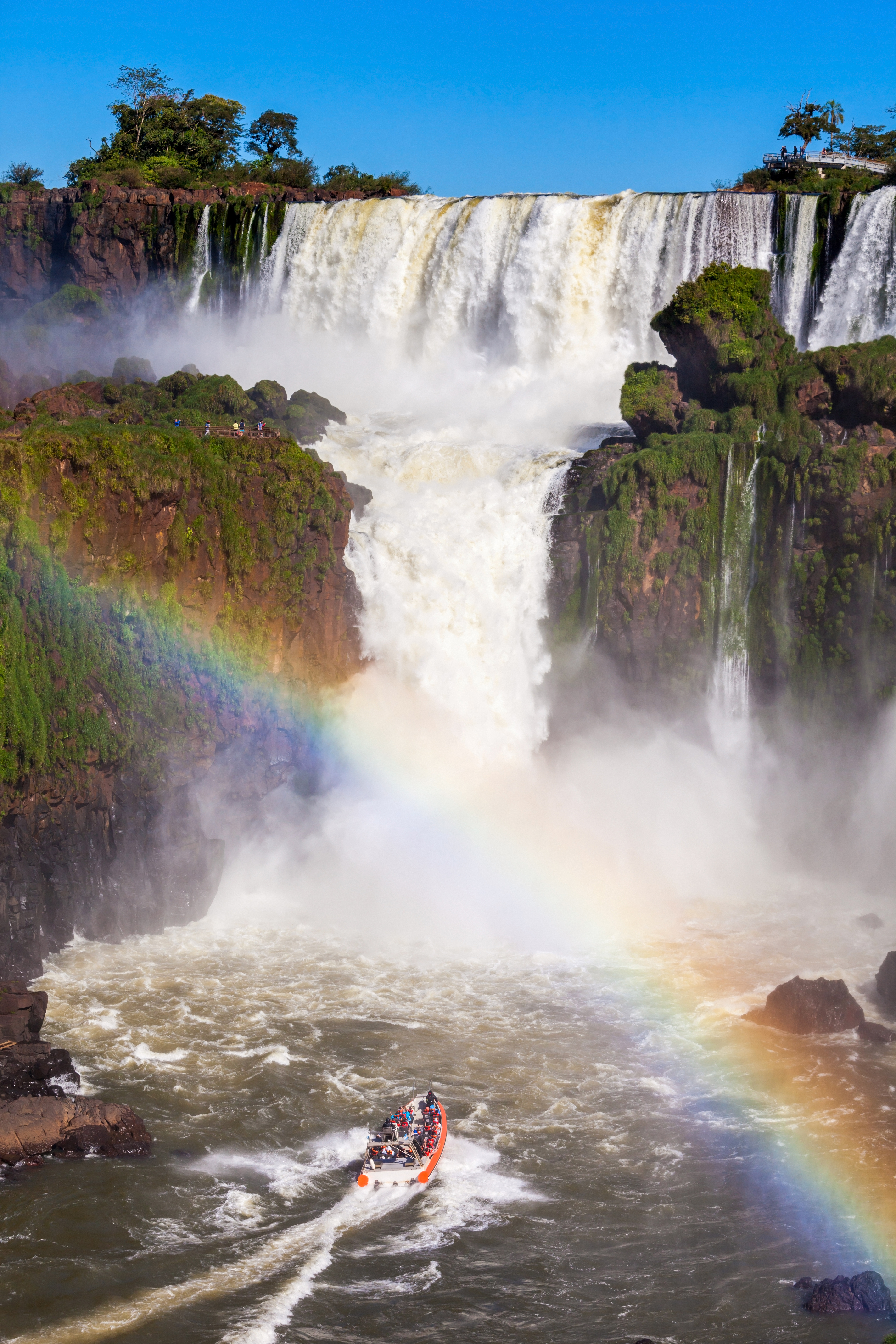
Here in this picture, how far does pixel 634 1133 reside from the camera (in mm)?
22812

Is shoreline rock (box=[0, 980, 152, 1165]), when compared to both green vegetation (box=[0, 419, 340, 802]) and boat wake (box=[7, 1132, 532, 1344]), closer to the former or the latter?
boat wake (box=[7, 1132, 532, 1344])

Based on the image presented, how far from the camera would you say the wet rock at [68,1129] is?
21.2 metres

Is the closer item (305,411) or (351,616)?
(351,616)

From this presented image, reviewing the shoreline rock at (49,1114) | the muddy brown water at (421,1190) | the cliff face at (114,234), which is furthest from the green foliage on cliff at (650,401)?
the cliff face at (114,234)

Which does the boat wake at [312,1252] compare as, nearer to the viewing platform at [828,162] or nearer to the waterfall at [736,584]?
the waterfall at [736,584]

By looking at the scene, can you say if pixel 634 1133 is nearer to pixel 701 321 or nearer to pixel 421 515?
pixel 421 515

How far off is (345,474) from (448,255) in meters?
18.5

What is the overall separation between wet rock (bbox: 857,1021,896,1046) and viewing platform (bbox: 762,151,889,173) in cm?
4549

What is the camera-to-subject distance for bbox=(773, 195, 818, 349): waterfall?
4675 cm

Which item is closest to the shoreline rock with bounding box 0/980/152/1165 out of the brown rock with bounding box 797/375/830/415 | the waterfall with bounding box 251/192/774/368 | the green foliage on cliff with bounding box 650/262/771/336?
the brown rock with bounding box 797/375/830/415

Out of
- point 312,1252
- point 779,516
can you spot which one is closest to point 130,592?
point 312,1252

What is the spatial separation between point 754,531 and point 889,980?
1536cm

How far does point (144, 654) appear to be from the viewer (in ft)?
105

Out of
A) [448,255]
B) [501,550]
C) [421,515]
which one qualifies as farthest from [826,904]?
[448,255]
